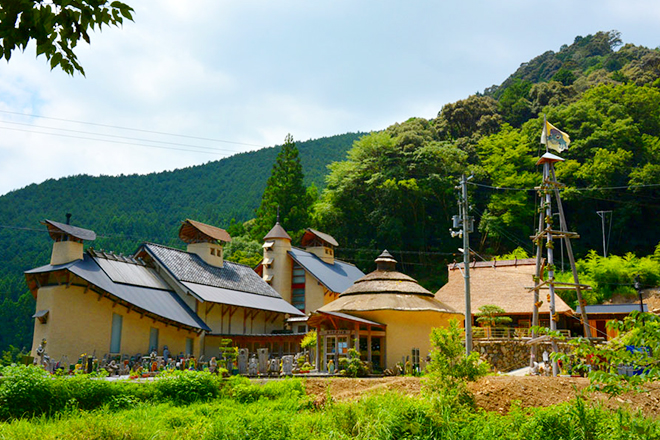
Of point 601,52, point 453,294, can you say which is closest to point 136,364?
point 453,294

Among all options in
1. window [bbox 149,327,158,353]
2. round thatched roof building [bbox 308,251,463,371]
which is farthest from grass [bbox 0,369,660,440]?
window [bbox 149,327,158,353]

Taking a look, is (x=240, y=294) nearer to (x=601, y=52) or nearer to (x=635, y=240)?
(x=635, y=240)

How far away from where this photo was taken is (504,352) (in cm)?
3141

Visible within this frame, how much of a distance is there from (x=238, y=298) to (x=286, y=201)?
25.0m

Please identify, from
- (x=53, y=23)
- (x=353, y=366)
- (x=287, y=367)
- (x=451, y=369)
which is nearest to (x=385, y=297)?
(x=353, y=366)

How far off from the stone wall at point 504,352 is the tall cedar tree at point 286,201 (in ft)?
102

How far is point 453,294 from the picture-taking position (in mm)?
41500

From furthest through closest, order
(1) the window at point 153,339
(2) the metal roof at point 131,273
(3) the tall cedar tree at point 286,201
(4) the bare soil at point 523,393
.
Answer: (3) the tall cedar tree at point 286,201 < (1) the window at point 153,339 < (2) the metal roof at point 131,273 < (4) the bare soil at point 523,393

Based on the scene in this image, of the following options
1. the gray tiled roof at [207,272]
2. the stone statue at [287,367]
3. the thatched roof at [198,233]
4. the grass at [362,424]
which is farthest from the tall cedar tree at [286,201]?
the grass at [362,424]

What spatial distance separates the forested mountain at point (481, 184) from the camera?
5353 centimetres

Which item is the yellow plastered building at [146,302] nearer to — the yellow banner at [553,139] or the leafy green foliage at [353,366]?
the leafy green foliage at [353,366]

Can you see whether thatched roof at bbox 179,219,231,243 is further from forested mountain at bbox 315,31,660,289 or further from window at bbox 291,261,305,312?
forested mountain at bbox 315,31,660,289

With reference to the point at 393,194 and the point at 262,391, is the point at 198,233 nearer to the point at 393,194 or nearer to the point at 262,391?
the point at 393,194

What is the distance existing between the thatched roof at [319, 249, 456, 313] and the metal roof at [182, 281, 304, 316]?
6849mm
